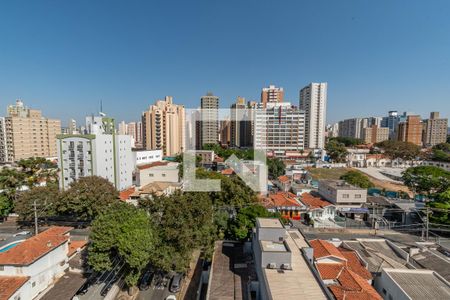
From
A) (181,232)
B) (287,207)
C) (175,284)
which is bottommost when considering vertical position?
(175,284)

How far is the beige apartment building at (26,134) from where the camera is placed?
4344 cm

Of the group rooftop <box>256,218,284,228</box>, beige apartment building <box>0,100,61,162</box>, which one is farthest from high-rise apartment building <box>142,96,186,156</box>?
rooftop <box>256,218,284,228</box>

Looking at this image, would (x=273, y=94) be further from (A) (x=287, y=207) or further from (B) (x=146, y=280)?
(B) (x=146, y=280)

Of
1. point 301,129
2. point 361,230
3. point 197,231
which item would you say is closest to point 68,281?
point 197,231

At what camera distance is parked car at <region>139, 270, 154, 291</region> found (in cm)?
1177

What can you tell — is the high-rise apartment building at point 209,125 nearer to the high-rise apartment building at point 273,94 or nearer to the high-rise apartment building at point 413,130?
the high-rise apartment building at point 273,94

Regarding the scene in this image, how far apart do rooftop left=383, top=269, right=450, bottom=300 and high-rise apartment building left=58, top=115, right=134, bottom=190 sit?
25698mm

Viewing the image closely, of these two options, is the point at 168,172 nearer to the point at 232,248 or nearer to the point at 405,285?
the point at 232,248

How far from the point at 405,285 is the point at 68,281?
15.6 metres

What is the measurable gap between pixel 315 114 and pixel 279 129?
554 inches

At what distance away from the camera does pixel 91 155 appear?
78.7 feet

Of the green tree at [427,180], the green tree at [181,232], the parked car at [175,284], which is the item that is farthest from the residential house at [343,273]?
the green tree at [427,180]

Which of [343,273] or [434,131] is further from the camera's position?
[434,131]

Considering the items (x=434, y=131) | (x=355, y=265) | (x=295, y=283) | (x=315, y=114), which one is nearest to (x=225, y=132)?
(x=315, y=114)
